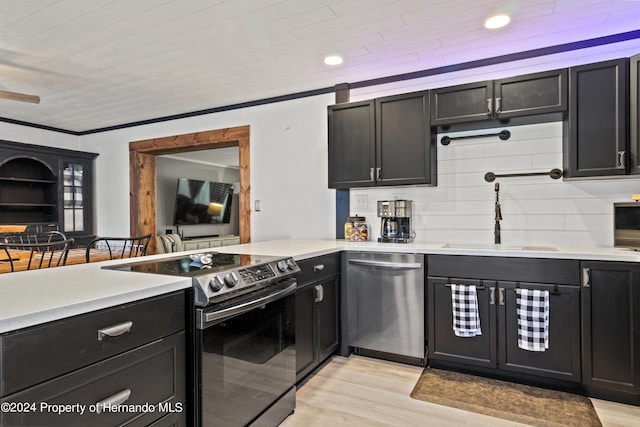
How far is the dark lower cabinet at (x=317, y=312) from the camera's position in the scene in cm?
244

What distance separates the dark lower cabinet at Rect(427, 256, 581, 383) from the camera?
2.37m

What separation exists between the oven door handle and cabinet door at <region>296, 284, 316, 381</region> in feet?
0.89

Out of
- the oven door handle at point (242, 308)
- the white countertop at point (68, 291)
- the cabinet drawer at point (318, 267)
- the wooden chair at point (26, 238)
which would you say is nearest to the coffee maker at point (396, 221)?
the cabinet drawer at point (318, 267)

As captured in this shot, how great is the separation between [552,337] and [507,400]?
19.7 inches

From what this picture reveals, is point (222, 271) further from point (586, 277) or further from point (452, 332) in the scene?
point (586, 277)

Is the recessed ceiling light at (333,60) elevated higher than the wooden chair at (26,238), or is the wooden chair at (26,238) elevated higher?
the recessed ceiling light at (333,60)

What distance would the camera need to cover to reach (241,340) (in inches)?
69.4

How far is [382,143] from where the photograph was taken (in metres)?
3.20

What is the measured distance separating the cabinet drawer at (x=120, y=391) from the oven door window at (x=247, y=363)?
0.12 metres

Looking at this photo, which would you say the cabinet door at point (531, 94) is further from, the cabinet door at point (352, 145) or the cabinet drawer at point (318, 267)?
the cabinet drawer at point (318, 267)

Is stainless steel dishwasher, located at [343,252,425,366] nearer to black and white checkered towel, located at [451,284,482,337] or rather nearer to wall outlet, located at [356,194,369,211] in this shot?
black and white checkered towel, located at [451,284,482,337]

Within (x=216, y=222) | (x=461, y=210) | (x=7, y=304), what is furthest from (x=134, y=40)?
(x=216, y=222)

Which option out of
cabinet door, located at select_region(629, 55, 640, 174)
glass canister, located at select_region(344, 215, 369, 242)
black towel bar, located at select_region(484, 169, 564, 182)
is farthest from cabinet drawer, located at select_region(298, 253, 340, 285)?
cabinet door, located at select_region(629, 55, 640, 174)

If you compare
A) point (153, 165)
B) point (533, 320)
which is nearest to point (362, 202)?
point (533, 320)
